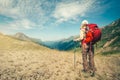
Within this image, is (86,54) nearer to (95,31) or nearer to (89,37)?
(89,37)

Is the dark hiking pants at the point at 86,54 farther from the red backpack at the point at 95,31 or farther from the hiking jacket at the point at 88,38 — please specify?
the red backpack at the point at 95,31

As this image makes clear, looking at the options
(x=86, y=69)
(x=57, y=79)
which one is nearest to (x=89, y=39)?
(x=86, y=69)

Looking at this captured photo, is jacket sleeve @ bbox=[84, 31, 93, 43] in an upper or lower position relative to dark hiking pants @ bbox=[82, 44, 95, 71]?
upper

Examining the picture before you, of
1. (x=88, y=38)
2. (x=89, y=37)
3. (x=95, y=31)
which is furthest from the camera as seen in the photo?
(x=88, y=38)

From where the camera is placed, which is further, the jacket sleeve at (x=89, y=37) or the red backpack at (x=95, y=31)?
the jacket sleeve at (x=89, y=37)

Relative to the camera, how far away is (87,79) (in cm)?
1603

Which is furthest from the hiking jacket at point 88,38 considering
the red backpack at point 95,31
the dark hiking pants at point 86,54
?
the dark hiking pants at point 86,54

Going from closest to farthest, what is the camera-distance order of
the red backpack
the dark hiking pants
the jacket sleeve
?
the red backpack
the jacket sleeve
the dark hiking pants

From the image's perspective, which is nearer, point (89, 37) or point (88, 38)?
point (89, 37)

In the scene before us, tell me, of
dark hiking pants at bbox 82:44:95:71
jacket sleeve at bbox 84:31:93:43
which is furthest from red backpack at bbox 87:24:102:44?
dark hiking pants at bbox 82:44:95:71

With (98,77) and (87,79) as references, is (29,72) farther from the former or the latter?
(98,77)

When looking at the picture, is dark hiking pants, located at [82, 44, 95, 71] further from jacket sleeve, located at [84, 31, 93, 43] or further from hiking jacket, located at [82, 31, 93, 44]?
jacket sleeve, located at [84, 31, 93, 43]

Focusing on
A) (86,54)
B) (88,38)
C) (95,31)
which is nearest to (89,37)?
(88,38)

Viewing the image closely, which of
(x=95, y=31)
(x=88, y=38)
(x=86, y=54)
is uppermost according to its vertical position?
(x=95, y=31)
